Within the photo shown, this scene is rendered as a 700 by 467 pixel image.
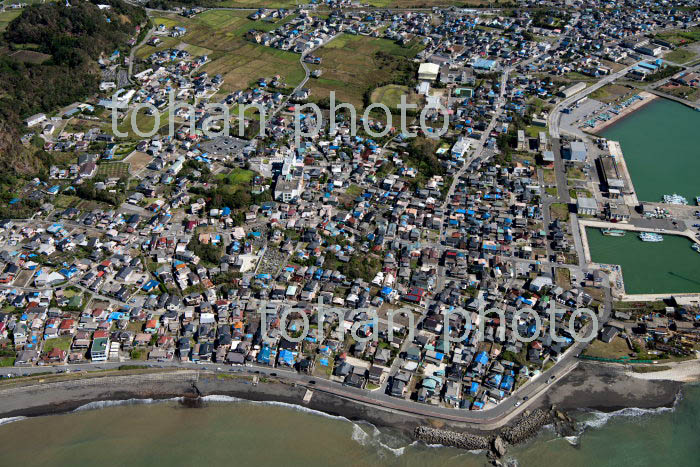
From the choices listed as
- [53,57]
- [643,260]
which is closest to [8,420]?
[643,260]

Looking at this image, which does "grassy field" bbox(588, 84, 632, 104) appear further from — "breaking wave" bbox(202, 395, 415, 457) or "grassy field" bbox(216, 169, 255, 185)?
"breaking wave" bbox(202, 395, 415, 457)

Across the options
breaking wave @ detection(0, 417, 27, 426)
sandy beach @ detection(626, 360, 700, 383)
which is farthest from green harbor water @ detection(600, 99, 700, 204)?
breaking wave @ detection(0, 417, 27, 426)

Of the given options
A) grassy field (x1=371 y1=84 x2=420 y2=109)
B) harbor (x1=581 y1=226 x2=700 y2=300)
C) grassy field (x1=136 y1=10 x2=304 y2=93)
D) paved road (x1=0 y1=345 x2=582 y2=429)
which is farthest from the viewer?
grassy field (x1=136 y1=10 x2=304 y2=93)

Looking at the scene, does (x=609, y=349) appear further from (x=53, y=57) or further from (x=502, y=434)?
(x=53, y=57)

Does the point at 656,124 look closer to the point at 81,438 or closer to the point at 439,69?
the point at 439,69

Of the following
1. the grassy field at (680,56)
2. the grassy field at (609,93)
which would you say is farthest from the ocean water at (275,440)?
the grassy field at (680,56)
